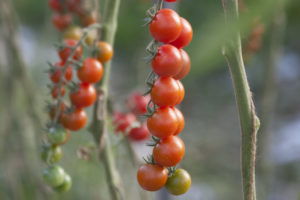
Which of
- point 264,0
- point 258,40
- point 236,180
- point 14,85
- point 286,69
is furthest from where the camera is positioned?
point 286,69

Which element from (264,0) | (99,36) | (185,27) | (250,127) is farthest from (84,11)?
(264,0)

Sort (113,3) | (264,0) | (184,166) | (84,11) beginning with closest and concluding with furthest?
(264,0)
(113,3)
(84,11)
(184,166)

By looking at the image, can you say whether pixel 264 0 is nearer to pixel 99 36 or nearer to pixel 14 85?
pixel 99 36

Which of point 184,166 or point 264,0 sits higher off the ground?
point 184,166

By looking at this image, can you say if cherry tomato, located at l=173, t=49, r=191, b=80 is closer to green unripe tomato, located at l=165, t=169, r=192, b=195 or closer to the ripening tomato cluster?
green unripe tomato, located at l=165, t=169, r=192, b=195

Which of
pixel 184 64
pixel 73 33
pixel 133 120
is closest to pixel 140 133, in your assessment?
pixel 133 120

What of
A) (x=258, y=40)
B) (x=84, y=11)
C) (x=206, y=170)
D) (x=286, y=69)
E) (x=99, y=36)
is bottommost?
(x=99, y=36)

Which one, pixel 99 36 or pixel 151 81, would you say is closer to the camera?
pixel 151 81
